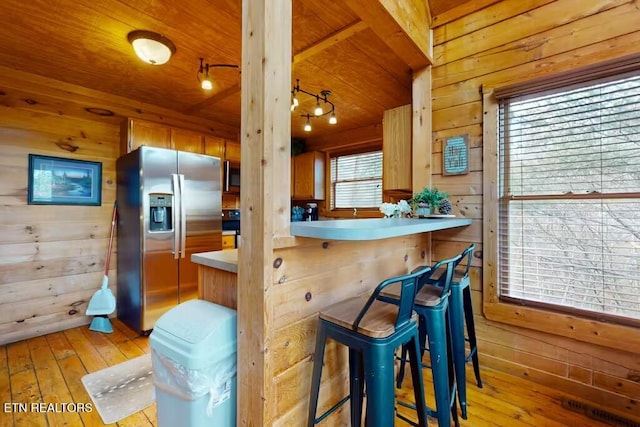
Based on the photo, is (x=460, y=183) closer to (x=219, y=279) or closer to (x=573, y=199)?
(x=573, y=199)

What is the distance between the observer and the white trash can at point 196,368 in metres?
1.08

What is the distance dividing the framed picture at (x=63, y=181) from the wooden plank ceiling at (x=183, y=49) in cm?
87

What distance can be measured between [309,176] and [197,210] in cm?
215

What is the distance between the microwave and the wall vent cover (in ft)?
13.1

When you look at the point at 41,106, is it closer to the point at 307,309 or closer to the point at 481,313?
the point at 307,309

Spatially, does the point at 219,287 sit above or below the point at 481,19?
below

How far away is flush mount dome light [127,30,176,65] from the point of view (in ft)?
7.04

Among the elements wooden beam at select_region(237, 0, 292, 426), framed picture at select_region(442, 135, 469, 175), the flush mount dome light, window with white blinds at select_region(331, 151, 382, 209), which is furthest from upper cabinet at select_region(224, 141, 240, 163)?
wooden beam at select_region(237, 0, 292, 426)

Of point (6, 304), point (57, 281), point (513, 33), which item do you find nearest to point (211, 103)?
point (57, 281)

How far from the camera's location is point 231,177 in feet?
13.5

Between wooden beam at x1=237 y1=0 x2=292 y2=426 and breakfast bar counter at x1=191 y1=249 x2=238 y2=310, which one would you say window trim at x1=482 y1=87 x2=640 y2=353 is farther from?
breakfast bar counter at x1=191 y1=249 x2=238 y2=310

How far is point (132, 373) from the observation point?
2.10 m

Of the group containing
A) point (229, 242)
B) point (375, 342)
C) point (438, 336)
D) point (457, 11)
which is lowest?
point (438, 336)

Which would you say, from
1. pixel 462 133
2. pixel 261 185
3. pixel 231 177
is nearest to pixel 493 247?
pixel 462 133
